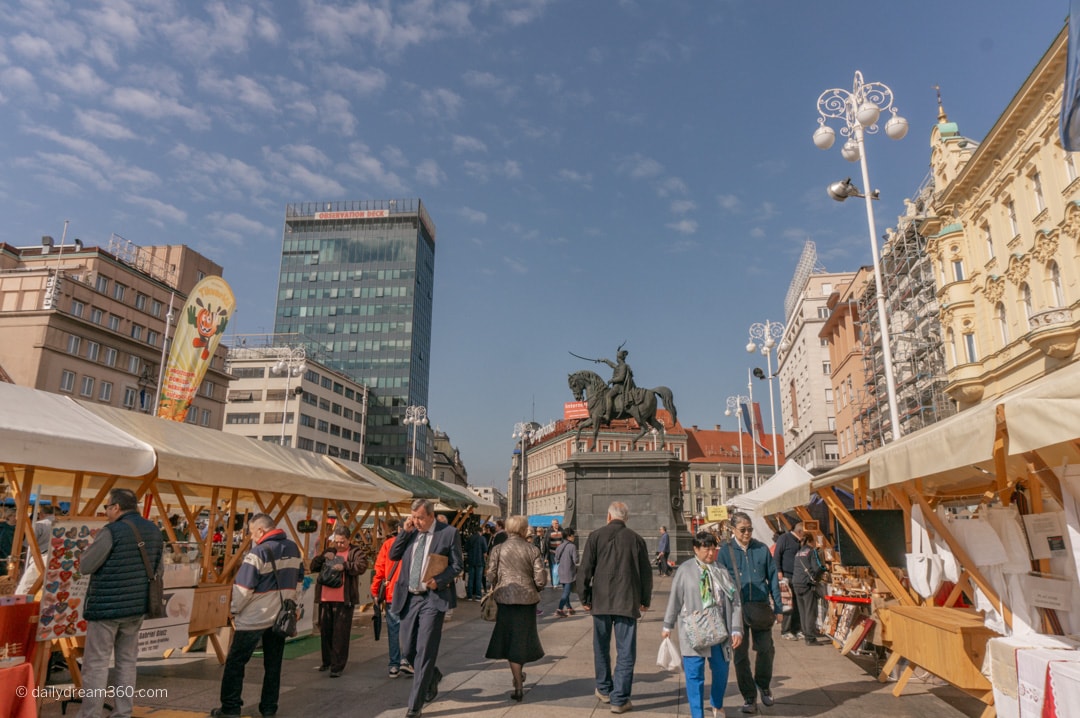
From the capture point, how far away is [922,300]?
4050 cm

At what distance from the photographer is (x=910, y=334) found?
43.0 metres

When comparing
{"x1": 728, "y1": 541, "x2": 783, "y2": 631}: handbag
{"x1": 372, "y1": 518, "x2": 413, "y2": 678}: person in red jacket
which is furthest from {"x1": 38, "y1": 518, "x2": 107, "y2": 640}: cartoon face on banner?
{"x1": 728, "y1": 541, "x2": 783, "y2": 631}: handbag

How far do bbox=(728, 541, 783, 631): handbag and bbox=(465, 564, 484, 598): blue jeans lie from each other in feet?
33.1

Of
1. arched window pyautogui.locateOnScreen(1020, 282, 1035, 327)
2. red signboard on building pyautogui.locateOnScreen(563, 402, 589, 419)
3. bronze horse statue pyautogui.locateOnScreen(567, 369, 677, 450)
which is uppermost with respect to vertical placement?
red signboard on building pyautogui.locateOnScreen(563, 402, 589, 419)

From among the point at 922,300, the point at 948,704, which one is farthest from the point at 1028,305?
the point at 948,704

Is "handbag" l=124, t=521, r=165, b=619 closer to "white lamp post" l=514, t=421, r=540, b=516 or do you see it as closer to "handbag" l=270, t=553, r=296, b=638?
"handbag" l=270, t=553, r=296, b=638

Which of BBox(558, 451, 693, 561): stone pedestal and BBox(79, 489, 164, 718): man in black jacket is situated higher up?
BBox(558, 451, 693, 561): stone pedestal

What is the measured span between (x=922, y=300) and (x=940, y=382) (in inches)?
224

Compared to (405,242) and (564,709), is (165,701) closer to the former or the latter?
(564,709)

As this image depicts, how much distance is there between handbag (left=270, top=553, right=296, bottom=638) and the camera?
5.91m

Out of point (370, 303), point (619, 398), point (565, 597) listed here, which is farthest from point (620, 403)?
point (370, 303)

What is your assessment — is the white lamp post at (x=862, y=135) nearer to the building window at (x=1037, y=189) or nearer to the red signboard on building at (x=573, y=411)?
the building window at (x=1037, y=189)

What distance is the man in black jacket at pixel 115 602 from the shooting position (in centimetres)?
519

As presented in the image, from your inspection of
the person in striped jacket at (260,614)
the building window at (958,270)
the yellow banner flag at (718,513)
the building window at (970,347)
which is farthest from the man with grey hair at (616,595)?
the building window at (958,270)
